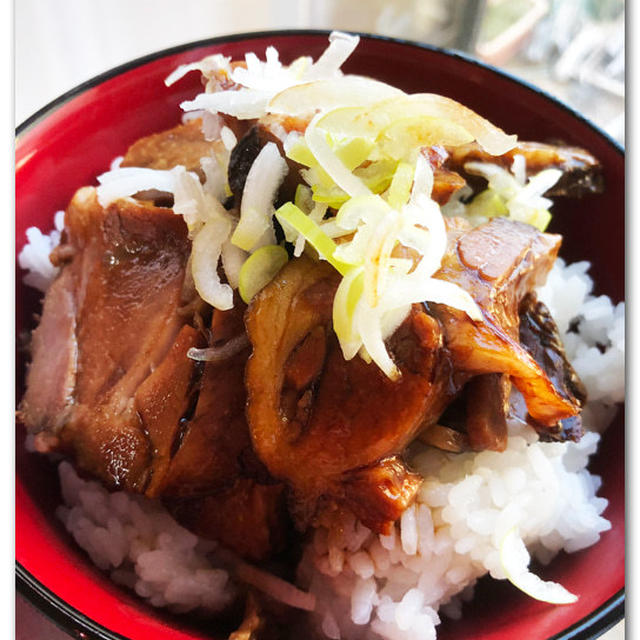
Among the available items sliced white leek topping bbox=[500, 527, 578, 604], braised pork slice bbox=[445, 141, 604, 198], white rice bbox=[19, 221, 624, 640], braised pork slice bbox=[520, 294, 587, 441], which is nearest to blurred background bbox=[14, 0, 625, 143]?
braised pork slice bbox=[445, 141, 604, 198]

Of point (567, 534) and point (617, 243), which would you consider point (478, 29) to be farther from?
point (567, 534)

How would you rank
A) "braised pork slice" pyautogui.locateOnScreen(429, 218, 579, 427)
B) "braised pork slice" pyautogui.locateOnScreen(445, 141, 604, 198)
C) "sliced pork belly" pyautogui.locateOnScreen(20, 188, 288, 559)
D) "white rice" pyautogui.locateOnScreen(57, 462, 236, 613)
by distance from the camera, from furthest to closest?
"braised pork slice" pyautogui.locateOnScreen(445, 141, 604, 198), "white rice" pyautogui.locateOnScreen(57, 462, 236, 613), "sliced pork belly" pyautogui.locateOnScreen(20, 188, 288, 559), "braised pork slice" pyautogui.locateOnScreen(429, 218, 579, 427)

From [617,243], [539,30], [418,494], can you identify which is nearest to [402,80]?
[617,243]

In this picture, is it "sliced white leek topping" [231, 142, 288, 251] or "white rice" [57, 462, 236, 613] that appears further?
"white rice" [57, 462, 236, 613]

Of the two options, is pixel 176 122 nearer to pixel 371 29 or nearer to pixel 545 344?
pixel 545 344

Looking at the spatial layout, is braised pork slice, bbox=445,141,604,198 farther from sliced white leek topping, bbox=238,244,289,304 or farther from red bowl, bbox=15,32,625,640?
sliced white leek topping, bbox=238,244,289,304

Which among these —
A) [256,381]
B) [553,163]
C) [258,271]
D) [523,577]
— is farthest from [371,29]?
[523,577]
